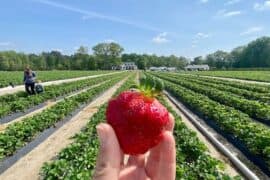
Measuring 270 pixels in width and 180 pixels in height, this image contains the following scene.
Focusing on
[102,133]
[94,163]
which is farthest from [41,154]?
[102,133]

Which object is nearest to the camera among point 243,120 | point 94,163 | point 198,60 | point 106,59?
point 94,163

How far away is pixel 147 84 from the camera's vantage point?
1.68 metres

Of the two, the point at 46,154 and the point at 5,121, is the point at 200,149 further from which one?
the point at 5,121

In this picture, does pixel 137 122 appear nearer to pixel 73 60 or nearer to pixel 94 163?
pixel 94 163

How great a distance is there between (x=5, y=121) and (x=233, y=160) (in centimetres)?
984

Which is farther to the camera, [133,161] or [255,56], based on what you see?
[255,56]

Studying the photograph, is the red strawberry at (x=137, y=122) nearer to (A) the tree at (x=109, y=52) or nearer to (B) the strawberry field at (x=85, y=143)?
(B) the strawberry field at (x=85, y=143)

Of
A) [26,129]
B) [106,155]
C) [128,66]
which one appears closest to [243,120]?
[26,129]

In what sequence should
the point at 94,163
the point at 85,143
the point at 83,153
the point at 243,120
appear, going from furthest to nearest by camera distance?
the point at 243,120 < the point at 85,143 < the point at 83,153 < the point at 94,163

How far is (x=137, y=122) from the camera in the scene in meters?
1.60

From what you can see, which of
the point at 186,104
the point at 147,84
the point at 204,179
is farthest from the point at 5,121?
the point at 147,84

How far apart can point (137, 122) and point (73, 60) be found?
144292 mm

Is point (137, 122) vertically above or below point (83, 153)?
above

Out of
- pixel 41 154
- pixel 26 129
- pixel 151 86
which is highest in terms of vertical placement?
pixel 151 86
